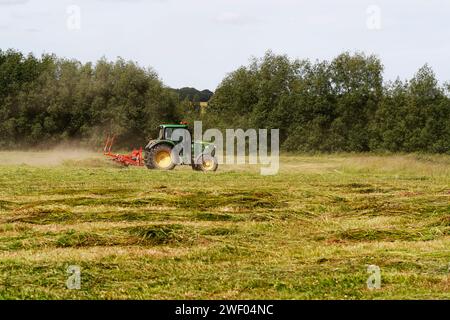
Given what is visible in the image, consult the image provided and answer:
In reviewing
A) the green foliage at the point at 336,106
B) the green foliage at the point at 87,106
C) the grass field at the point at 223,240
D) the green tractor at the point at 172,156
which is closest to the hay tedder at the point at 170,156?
the green tractor at the point at 172,156

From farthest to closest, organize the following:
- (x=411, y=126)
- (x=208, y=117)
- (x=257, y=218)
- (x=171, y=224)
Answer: (x=208, y=117) → (x=411, y=126) → (x=257, y=218) → (x=171, y=224)

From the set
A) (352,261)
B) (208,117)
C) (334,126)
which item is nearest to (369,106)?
(334,126)

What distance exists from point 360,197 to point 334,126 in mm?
28797

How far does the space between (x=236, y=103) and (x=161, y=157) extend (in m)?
23.1

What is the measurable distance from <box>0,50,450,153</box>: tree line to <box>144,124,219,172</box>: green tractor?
696 inches

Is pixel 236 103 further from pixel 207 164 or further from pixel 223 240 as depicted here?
pixel 223 240

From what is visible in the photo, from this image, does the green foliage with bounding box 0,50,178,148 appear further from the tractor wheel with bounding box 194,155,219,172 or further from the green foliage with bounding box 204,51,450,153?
the tractor wheel with bounding box 194,155,219,172

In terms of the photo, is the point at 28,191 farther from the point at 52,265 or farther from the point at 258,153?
the point at 258,153

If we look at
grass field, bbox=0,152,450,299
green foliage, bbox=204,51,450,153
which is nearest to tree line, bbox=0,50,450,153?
green foliage, bbox=204,51,450,153

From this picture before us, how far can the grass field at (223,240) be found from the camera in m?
8.89

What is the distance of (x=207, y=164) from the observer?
30.4m

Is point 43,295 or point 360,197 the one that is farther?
point 360,197

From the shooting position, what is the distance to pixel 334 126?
47.8 m

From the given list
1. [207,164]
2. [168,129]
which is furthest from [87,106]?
[207,164]
